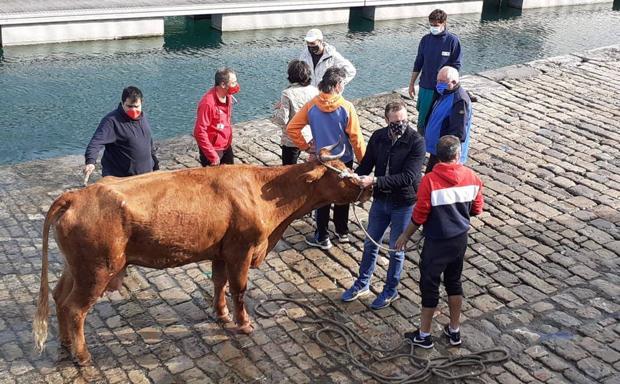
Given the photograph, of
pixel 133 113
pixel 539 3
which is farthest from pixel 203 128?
pixel 539 3

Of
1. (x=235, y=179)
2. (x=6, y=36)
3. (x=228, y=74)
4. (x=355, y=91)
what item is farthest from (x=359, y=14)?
(x=235, y=179)

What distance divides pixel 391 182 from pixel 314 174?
0.69 metres

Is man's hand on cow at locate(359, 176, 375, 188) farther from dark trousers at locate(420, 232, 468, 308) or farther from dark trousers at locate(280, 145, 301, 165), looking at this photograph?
dark trousers at locate(280, 145, 301, 165)

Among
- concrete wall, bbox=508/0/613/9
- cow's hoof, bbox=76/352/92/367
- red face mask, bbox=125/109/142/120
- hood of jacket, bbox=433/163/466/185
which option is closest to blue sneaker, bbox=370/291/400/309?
hood of jacket, bbox=433/163/466/185

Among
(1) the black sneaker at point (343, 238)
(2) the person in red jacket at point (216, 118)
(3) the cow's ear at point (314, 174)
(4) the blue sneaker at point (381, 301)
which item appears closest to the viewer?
(3) the cow's ear at point (314, 174)

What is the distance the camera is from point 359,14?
22.3m

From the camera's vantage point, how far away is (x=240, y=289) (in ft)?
22.7

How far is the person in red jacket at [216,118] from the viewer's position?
8.24 meters

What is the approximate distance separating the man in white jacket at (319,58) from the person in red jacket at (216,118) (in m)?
1.22

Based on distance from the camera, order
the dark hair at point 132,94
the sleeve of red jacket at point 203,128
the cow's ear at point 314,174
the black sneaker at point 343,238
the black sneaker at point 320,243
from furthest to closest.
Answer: the black sneaker at point 343,238, the black sneaker at point 320,243, the sleeve of red jacket at point 203,128, the dark hair at point 132,94, the cow's ear at point 314,174

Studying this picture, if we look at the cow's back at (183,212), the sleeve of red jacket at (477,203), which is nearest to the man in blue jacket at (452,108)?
the sleeve of red jacket at (477,203)

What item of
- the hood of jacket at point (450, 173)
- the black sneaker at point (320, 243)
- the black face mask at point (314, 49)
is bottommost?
the black sneaker at point (320, 243)

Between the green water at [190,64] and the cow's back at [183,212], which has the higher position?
the cow's back at [183,212]

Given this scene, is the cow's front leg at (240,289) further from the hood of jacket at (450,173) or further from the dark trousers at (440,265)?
the hood of jacket at (450,173)
